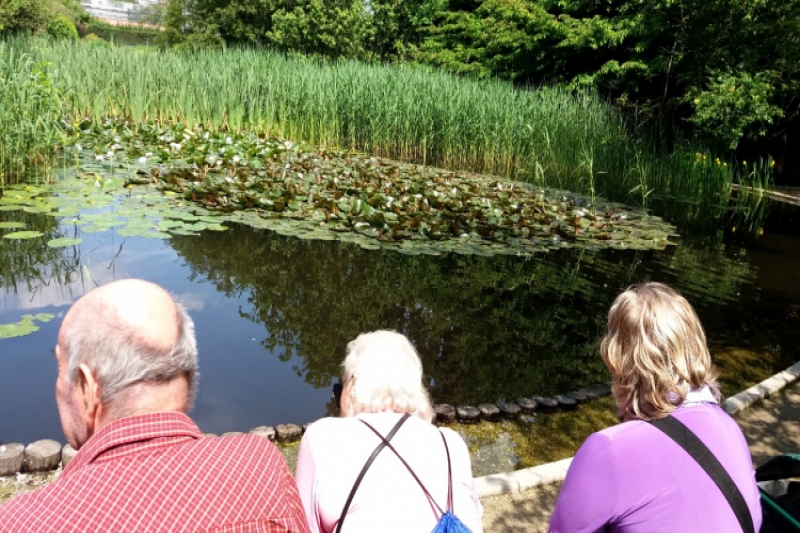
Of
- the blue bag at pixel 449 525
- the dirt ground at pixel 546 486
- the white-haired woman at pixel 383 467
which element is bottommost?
the dirt ground at pixel 546 486

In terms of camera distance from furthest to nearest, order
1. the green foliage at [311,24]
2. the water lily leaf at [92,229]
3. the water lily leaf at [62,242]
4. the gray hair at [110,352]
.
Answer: the green foliage at [311,24] < the water lily leaf at [92,229] < the water lily leaf at [62,242] < the gray hair at [110,352]

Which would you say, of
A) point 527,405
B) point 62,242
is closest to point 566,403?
point 527,405

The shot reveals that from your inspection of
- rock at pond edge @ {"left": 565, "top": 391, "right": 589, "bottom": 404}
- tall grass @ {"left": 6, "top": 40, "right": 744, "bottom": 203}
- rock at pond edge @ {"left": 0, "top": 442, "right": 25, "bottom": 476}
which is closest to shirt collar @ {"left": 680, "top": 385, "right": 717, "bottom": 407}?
rock at pond edge @ {"left": 565, "top": 391, "right": 589, "bottom": 404}

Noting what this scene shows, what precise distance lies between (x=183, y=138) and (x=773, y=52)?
11.1m

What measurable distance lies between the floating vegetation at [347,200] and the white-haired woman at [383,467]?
444 cm

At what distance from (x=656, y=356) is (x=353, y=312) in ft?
11.0

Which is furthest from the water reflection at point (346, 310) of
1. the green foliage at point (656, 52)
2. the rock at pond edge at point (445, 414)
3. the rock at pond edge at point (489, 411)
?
the green foliage at point (656, 52)

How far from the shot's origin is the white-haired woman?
4.45 ft

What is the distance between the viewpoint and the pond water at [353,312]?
359 centimetres

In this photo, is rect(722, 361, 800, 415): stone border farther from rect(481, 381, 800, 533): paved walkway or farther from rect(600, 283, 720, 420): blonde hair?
rect(600, 283, 720, 420): blonde hair

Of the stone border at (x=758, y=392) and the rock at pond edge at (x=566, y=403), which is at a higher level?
the stone border at (x=758, y=392)

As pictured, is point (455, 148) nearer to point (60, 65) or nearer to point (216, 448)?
point (60, 65)

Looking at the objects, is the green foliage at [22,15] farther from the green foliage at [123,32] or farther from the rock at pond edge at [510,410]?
the rock at pond edge at [510,410]

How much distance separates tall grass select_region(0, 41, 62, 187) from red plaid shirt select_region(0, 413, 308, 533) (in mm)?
6545
